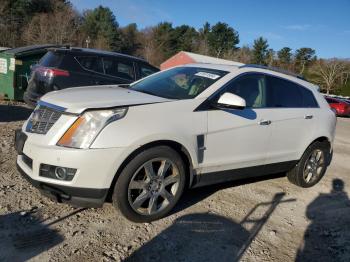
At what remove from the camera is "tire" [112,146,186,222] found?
3.82 m

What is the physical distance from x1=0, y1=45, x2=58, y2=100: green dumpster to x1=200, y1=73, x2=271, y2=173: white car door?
24.4 feet

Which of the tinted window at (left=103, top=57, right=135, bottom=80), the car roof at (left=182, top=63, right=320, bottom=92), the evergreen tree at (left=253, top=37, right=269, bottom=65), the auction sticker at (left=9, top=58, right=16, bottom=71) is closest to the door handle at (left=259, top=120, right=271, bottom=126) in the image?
the car roof at (left=182, top=63, right=320, bottom=92)

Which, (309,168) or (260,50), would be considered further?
(260,50)

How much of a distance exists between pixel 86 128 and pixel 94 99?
407 mm

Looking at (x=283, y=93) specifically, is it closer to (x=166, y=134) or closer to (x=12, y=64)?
(x=166, y=134)

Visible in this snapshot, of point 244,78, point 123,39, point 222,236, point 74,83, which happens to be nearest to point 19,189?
point 222,236

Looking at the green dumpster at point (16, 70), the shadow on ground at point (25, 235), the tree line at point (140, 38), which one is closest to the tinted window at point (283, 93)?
the shadow on ground at point (25, 235)

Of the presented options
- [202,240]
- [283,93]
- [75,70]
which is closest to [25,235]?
[202,240]

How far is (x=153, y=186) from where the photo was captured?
13.3 feet

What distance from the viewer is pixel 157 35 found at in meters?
80.7

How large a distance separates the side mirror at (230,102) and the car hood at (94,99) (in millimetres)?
625

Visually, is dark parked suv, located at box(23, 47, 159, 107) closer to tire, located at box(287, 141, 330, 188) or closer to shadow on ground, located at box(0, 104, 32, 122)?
shadow on ground, located at box(0, 104, 32, 122)

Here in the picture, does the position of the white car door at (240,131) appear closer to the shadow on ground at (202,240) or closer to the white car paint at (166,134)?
the white car paint at (166,134)

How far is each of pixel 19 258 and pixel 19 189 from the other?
1573 mm
